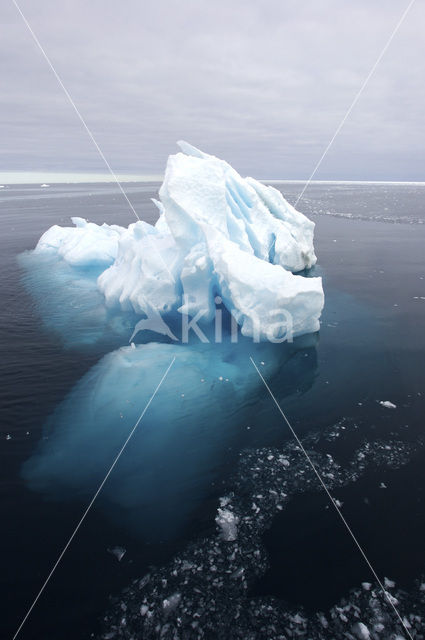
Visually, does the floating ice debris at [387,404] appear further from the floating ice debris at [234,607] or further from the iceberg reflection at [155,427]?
the floating ice debris at [234,607]

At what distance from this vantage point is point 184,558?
4.61 meters

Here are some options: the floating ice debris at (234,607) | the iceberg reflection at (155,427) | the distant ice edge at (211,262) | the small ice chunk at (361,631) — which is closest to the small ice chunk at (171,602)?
the floating ice debris at (234,607)

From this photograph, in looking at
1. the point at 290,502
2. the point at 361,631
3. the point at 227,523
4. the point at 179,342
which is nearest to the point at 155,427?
the point at 227,523

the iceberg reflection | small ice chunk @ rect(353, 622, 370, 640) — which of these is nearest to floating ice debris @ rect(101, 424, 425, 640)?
small ice chunk @ rect(353, 622, 370, 640)

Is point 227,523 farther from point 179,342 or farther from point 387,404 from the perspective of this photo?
point 179,342

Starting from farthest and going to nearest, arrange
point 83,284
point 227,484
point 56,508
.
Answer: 1. point 83,284
2. point 227,484
3. point 56,508

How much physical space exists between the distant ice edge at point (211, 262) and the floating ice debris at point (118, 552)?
21.3ft

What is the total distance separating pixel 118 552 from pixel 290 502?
2.44 metres

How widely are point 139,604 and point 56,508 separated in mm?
1918

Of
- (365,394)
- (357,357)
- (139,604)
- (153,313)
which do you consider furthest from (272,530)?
(153,313)

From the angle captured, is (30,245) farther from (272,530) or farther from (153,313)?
(272,530)

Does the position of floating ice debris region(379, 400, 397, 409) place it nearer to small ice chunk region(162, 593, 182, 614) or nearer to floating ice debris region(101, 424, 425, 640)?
floating ice debris region(101, 424, 425, 640)

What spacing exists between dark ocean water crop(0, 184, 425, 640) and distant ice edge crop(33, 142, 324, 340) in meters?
1.62

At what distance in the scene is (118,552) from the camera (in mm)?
4711
